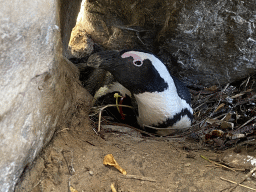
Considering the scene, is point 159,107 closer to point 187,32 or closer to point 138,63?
point 138,63

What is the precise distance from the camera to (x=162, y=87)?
1.91 meters

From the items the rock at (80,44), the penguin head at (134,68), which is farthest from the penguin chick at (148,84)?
the rock at (80,44)

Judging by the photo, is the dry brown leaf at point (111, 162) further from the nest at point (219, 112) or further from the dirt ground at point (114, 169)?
the nest at point (219, 112)

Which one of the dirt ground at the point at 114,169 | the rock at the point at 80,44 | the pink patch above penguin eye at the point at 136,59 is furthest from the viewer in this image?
the rock at the point at 80,44

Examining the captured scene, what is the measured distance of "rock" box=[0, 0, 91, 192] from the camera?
962 mm

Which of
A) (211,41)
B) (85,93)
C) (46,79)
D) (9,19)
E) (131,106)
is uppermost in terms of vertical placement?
(9,19)

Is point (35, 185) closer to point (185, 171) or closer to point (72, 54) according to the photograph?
point (185, 171)

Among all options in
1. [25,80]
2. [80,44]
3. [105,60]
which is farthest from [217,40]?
[25,80]

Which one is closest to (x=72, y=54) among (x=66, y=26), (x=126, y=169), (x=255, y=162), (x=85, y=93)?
(x=66, y=26)

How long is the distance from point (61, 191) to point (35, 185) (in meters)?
0.12

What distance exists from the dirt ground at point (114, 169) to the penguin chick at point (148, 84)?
1.40 ft

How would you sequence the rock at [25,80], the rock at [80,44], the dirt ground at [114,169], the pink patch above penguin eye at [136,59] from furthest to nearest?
1. the rock at [80,44]
2. the pink patch above penguin eye at [136,59]
3. the dirt ground at [114,169]
4. the rock at [25,80]

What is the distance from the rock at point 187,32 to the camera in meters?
2.04

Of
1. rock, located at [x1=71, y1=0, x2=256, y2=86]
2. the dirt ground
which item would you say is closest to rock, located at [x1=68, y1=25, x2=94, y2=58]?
rock, located at [x1=71, y1=0, x2=256, y2=86]
